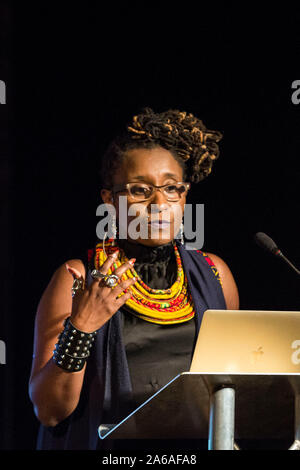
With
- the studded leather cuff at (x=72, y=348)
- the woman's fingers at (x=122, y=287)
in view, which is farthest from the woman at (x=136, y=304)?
the woman's fingers at (x=122, y=287)

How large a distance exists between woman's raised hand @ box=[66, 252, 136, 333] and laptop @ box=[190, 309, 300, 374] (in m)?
0.33

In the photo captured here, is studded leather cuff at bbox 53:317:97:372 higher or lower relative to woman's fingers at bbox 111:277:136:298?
lower

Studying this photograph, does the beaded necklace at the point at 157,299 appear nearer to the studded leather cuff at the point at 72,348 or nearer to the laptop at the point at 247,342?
the studded leather cuff at the point at 72,348

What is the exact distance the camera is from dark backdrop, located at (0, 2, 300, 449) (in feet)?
9.75

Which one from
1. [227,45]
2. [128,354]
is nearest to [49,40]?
[227,45]

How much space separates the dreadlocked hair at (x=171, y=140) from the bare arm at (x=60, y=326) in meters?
0.48

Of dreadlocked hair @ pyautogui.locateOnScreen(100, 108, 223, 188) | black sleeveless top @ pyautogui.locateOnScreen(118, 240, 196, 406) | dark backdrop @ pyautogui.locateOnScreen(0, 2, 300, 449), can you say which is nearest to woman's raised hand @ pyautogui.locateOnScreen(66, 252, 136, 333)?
black sleeveless top @ pyautogui.locateOnScreen(118, 240, 196, 406)

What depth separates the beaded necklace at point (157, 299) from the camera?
2.31 m

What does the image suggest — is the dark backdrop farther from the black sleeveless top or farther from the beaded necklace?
the black sleeveless top

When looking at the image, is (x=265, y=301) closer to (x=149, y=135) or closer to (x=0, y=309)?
(x=149, y=135)

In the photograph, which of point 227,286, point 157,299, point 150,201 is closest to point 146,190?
point 150,201

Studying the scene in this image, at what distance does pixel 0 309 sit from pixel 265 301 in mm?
1292

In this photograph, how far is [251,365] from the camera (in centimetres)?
147

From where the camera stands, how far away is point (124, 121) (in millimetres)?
3121
